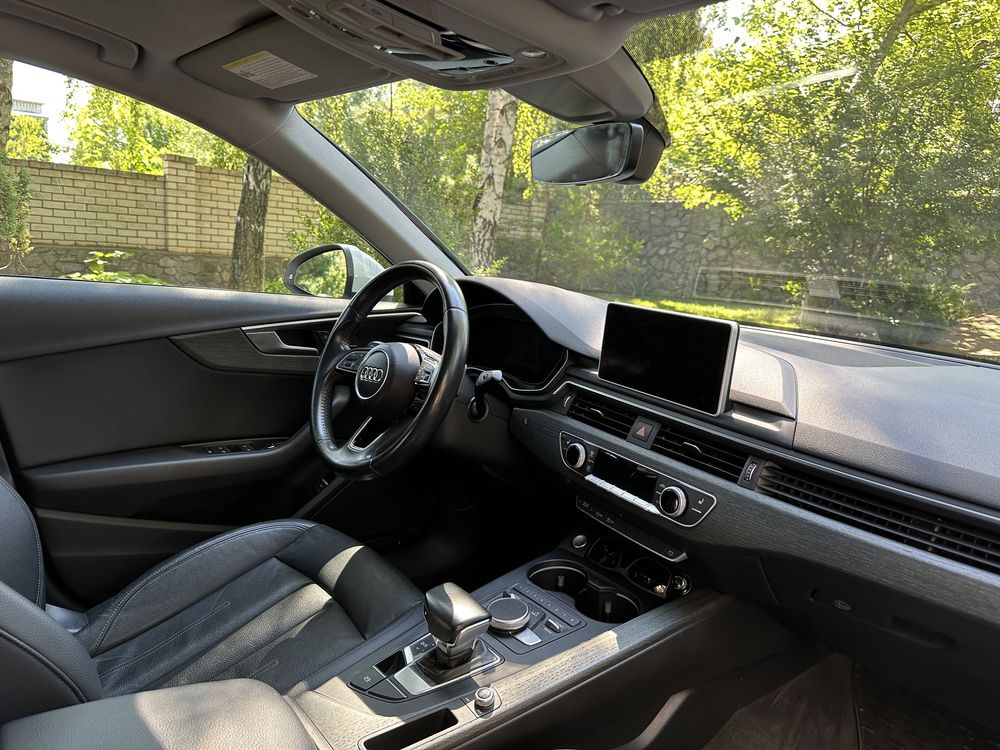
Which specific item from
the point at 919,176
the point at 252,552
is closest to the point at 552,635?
the point at 252,552

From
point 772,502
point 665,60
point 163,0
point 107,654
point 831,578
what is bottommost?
point 107,654

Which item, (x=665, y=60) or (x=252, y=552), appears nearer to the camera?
(x=252, y=552)

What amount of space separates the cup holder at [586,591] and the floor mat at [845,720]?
387 mm

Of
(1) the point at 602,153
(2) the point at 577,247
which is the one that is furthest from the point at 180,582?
(2) the point at 577,247

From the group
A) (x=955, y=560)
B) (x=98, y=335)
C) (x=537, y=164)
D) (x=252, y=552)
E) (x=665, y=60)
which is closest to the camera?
(x=955, y=560)

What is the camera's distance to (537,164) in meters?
2.25

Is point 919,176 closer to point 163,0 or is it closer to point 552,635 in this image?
point 552,635

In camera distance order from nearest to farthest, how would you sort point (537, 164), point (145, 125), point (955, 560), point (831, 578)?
point (955, 560), point (831, 578), point (537, 164), point (145, 125)

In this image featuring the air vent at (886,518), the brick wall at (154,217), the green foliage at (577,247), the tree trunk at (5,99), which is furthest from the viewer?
the green foliage at (577,247)

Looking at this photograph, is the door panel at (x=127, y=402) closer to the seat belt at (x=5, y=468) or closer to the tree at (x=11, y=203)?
the seat belt at (x=5, y=468)

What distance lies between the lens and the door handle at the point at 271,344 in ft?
7.39

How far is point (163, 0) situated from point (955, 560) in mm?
1846

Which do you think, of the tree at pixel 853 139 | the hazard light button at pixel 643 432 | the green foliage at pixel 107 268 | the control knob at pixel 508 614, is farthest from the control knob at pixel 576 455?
the green foliage at pixel 107 268

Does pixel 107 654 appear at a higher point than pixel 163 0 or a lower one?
lower
